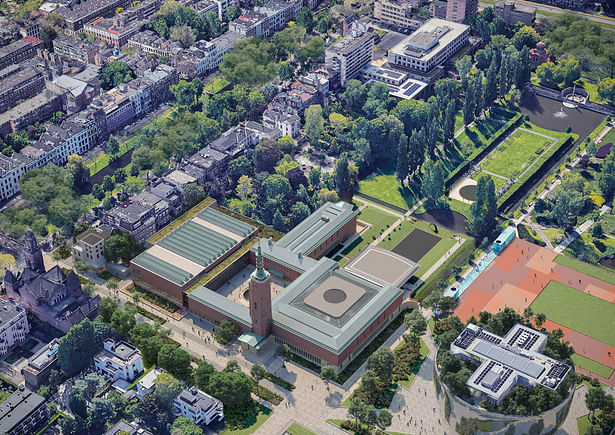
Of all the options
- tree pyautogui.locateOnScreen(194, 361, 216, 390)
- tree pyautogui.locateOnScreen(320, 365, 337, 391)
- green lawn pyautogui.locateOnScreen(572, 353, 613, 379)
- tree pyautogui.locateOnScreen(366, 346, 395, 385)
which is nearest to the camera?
tree pyautogui.locateOnScreen(194, 361, 216, 390)

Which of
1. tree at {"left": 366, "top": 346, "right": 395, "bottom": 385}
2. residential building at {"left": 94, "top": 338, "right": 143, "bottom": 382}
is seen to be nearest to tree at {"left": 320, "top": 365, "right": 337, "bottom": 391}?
tree at {"left": 366, "top": 346, "right": 395, "bottom": 385}

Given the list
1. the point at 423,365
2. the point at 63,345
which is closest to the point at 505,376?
the point at 423,365

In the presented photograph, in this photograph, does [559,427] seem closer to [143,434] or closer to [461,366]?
[461,366]

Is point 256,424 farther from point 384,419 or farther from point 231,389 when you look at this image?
point 384,419

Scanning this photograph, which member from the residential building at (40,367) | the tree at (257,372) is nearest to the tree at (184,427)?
the tree at (257,372)

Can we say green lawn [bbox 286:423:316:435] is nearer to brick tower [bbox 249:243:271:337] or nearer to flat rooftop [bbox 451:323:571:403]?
brick tower [bbox 249:243:271:337]

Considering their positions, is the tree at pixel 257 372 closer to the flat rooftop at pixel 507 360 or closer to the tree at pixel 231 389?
the tree at pixel 231 389
